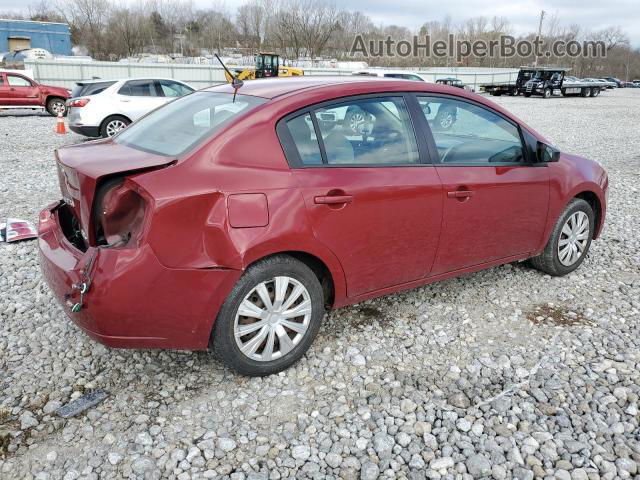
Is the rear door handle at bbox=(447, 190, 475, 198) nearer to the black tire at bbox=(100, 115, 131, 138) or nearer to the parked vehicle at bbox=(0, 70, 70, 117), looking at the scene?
the black tire at bbox=(100, 115, 131, 138)

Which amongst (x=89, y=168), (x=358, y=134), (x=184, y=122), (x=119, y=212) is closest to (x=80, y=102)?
(x=184, y=122)

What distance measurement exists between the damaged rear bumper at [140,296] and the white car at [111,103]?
9.55 meters

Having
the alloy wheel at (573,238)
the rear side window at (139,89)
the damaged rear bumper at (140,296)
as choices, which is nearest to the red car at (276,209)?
the damaged rear bumper at (140,296)

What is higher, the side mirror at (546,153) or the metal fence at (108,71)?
the metal fence at (108,71)

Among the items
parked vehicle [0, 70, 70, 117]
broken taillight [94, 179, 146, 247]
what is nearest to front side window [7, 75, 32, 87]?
parked vehicle [0, 70, 70, 117]

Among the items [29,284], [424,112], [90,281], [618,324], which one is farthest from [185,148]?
[618,324]

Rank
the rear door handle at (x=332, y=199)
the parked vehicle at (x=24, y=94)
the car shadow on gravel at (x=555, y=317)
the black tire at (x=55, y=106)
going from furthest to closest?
the black tire at (x=55, y=106)
the parked vehicle at (x=24, y=94)
the car shadow on gravel at (x=555, y=317)
the rear door handle at (x=332, y=199)

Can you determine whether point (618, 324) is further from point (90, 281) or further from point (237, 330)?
point (90, 281)

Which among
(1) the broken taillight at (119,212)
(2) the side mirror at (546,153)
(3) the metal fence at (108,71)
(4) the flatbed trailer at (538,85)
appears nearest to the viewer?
(1) the broken taillight at (119,212)

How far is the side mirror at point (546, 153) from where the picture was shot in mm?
4125

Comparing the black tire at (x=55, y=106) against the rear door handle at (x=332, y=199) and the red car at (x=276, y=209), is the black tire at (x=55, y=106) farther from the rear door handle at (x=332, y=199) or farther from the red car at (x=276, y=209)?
the rear door handle at (x=332, y=199)

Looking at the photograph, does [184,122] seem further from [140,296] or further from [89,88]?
[89,88]

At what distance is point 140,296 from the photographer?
2648 millimetres

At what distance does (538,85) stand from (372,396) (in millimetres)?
37607
